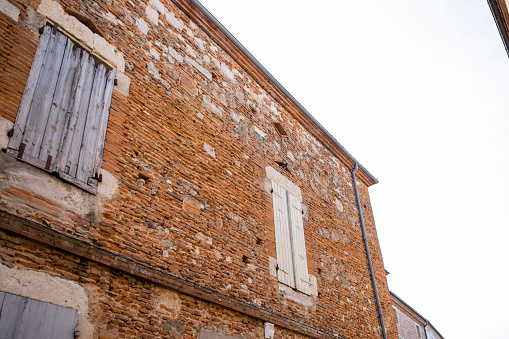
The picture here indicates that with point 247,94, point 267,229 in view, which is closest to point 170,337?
point 267,229

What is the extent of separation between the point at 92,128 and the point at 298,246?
14.1ft

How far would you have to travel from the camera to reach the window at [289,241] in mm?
6992

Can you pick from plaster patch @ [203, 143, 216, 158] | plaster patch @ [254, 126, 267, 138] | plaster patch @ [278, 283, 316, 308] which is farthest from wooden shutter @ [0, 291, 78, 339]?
plaster patch @ [254, 126, 267, 138]

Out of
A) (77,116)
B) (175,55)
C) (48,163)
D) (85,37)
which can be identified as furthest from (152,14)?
(48,163)

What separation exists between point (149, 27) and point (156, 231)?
10.5ft

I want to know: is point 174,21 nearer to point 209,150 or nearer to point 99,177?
point 209,150

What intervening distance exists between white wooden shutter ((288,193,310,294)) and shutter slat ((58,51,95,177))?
4.23 metres

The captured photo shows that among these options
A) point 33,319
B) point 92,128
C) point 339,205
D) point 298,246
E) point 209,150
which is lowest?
point 33,319

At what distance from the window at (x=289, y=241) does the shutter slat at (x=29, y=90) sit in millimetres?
4351

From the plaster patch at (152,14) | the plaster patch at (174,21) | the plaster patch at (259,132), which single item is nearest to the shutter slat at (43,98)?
the plaster patch at (152,14)

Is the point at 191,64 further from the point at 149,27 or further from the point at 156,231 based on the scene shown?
the point at 156,231

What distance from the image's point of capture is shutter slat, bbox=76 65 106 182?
4547 millimetres

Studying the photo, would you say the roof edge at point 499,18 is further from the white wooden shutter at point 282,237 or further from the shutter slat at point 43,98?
the shutter slat at point 43,98

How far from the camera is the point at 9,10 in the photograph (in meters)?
4.41
